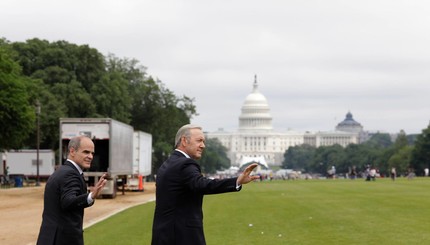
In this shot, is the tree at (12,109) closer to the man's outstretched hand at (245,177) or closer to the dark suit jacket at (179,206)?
the dark suit jacket at (179,206)

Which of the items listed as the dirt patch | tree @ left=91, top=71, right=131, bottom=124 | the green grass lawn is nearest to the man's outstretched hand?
the green grass lawn

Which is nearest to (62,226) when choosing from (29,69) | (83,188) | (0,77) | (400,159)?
(83,188)

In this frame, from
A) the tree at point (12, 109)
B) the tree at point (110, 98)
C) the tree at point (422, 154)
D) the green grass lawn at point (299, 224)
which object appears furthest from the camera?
the tree at point (422, 154)

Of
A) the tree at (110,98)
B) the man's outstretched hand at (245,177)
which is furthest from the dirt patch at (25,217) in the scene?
the tree at (110,98)

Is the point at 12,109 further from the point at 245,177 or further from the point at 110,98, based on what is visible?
the point at 245,177

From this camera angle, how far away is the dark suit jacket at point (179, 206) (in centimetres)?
1063

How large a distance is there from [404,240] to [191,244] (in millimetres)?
11557

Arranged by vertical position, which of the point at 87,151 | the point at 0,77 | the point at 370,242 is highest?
the point at 0,77

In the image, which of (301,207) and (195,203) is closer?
(195,203)

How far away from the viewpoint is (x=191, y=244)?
34.9 ft

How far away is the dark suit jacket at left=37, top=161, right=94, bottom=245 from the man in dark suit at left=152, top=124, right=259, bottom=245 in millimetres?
852

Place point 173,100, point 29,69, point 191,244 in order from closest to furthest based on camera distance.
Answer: point 191,244
point 29,69
point 173,100

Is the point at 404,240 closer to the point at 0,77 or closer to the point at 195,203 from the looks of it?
the point at 195,203

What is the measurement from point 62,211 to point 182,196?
1.30 metres
